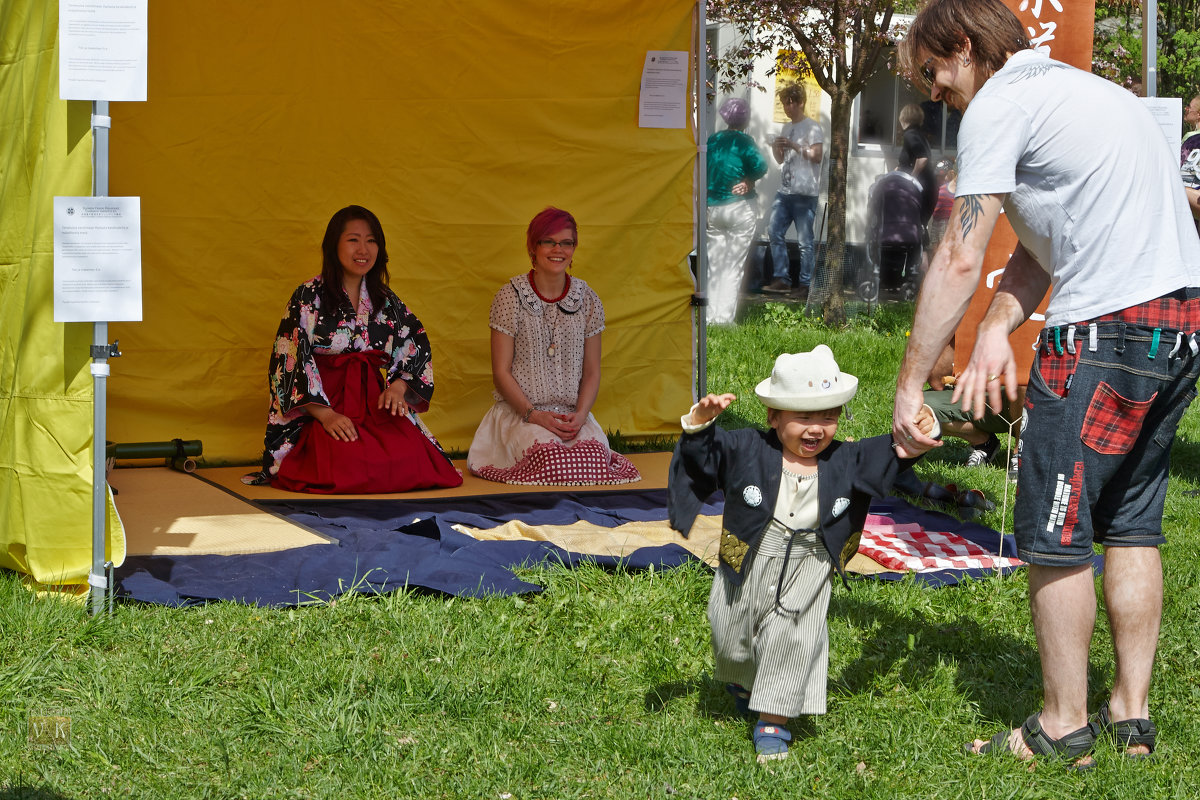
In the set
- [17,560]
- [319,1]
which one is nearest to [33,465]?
[17,560]

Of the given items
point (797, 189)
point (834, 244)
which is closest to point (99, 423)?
point (834, 244)

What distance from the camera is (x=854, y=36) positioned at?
33.6ft

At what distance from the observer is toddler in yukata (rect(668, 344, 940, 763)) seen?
2.89 m

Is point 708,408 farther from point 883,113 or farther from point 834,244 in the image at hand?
point 883,113

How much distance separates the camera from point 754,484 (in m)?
2.93

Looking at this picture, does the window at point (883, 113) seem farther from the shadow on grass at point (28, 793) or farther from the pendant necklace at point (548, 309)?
the shadow on grass at point (28, 793)

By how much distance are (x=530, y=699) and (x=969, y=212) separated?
1621mm

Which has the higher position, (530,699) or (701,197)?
(701,197)

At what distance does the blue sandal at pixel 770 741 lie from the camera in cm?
292

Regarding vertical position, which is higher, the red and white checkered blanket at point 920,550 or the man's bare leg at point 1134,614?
the man's bare leg at point 1134,614

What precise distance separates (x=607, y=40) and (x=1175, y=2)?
8644 millimetres

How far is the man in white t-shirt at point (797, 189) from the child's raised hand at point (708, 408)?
9.37m

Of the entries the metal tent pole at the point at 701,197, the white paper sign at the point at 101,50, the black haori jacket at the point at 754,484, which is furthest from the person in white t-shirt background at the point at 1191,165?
the white paper sign at the point at 101,50

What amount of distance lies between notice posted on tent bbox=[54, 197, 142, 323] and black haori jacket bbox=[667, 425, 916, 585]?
1.65 meters
